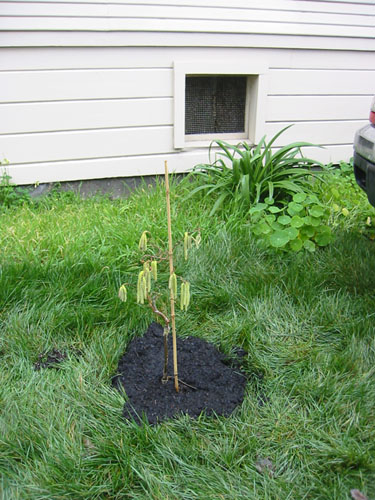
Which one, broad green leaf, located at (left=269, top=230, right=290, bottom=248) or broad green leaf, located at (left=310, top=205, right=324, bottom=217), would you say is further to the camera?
broad green leaf, located at (left=310, top=205, right=324, bottom=217)

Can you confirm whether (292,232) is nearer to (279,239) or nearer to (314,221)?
(279,239)

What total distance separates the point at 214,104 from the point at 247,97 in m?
0.33

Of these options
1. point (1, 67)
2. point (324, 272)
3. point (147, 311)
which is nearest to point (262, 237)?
point (324, 272)

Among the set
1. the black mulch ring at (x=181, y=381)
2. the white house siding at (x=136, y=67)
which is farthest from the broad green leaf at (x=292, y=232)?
the white house siding at (x=136, y=67)

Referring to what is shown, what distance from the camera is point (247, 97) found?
180 inches

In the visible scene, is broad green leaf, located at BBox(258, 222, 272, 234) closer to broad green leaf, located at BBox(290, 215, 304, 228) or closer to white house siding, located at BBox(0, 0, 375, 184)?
broad green leaf, located at BBox(290, 215, 304, 228)

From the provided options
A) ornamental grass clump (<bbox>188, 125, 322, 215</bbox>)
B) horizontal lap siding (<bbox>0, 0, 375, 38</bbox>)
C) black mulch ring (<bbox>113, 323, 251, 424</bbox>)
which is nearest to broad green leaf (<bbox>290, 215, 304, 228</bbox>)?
ornamental grass clump (<bbox>188, 125, 322, 215</bbox>)

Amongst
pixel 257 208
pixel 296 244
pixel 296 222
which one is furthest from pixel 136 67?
pixel 296 244

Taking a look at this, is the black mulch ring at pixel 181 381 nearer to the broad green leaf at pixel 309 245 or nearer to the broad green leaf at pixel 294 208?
the broad green leaf at pixel 309 245

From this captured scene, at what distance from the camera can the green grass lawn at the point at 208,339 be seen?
168 centimetres

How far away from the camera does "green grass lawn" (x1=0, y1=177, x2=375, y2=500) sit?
168cm

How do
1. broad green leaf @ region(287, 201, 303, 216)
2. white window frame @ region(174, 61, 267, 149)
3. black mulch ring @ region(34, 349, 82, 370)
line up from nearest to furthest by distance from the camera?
black mulch ring @ region(34, 349, 82, 370), broad green leaf @ region(287, 201, 303, 216), white window frame @ region(174, 61, 267, 149)

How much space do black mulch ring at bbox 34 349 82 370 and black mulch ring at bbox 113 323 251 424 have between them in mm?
290

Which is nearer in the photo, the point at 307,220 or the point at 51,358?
the point at 51,358
